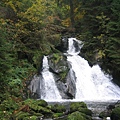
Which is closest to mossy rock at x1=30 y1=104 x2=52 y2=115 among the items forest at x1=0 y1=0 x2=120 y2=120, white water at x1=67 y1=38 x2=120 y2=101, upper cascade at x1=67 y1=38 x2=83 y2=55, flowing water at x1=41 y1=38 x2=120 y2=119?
forest at x1=0 y1=0 x2=120 y2=120

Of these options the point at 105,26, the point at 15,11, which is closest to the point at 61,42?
the point at 105,26

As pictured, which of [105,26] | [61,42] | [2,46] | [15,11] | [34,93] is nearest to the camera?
[2,46]

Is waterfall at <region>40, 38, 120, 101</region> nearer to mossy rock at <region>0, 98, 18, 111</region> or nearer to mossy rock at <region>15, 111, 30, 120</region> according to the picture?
mossy rock at <region>0, 98, 18, 111</region>

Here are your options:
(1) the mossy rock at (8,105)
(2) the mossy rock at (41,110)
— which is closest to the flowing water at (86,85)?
(2) the mossy rock at (41,110)

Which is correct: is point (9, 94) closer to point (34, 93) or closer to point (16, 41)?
point (34, 93)

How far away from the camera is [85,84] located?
63.9 ft

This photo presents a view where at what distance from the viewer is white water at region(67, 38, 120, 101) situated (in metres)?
18.5

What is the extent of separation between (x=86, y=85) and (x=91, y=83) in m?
0.55

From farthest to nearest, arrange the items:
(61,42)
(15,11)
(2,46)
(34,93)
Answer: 1. (61,42)
2. (15,11)
3. (34,93)
4. (2,46)

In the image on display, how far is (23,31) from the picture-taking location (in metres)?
19.0

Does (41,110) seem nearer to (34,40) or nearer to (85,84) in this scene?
(85,84)

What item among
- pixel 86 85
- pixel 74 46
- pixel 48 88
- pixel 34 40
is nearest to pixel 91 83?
pixel 86 85

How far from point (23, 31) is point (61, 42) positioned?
7.58 metres

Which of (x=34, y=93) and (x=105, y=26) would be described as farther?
(x=105, y=26)
